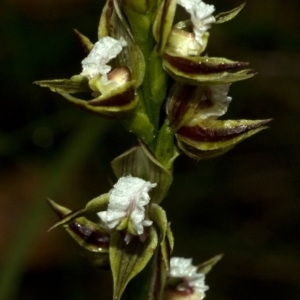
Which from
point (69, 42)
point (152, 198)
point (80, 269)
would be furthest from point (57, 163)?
point (152, 198)

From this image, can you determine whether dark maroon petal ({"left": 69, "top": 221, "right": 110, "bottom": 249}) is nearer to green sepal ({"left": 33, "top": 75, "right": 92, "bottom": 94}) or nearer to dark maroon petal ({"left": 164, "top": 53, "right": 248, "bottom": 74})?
green sepal ({"left": 33, "top": 75, "right": 92, "bottom": 94})

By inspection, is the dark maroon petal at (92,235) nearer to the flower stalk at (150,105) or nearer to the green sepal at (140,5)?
the flower stalk at (150,105)

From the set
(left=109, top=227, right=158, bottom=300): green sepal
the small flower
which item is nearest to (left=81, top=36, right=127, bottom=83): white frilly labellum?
the small flower

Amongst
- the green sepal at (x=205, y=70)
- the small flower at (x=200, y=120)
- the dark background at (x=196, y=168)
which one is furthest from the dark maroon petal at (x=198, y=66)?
the dark background at (x=196, y=168)

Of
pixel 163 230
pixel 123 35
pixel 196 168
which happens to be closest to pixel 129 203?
pixel 163 230

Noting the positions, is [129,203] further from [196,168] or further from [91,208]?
[196,168]

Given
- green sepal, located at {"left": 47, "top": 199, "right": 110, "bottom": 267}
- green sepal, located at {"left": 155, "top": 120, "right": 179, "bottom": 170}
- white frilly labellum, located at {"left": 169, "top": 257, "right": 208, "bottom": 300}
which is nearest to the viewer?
green sepal, located at {"left": 155, "top": 120, "right": 179, "bottom": 170}
